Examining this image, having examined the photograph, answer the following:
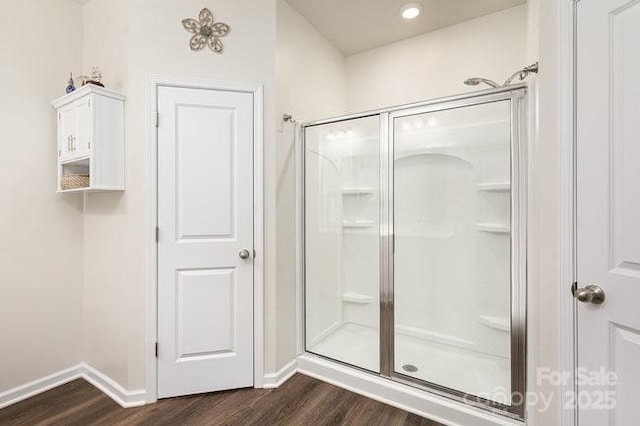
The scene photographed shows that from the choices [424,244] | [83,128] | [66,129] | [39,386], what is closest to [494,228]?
[424,244]

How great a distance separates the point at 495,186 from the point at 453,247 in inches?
22.9

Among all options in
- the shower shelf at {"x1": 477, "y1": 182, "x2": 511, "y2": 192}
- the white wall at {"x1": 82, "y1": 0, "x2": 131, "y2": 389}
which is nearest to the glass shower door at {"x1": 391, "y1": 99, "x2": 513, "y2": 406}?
the shower shelf at {"x1": 477, "y1": 182, "x2": 511, "y2": 192}

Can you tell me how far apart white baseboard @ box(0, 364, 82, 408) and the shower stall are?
68.6 inches

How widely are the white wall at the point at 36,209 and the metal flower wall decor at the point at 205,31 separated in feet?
3.36

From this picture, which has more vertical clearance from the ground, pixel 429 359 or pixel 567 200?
pixel 567 200

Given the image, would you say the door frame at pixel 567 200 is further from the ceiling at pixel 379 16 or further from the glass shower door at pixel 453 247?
the ceiling at pixel 379 16

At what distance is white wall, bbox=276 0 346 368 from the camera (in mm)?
2297

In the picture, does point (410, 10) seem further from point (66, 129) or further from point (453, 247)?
point (66, 129)

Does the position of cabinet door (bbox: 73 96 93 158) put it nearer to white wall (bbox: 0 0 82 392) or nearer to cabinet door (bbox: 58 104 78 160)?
cabinet door (bbox: 58 104 78 160)

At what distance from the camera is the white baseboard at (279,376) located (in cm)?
219

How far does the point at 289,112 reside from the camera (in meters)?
2.41

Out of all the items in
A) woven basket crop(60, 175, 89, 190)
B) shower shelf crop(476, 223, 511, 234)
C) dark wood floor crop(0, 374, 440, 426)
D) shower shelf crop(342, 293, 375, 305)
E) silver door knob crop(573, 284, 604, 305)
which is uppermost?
woven basket crop(60, 175, 89, 190)

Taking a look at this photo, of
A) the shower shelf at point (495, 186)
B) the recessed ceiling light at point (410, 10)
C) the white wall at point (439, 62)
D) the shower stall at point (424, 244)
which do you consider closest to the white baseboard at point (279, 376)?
the shower stall at point (424, 244)

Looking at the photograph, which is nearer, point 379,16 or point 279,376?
point 279,376
